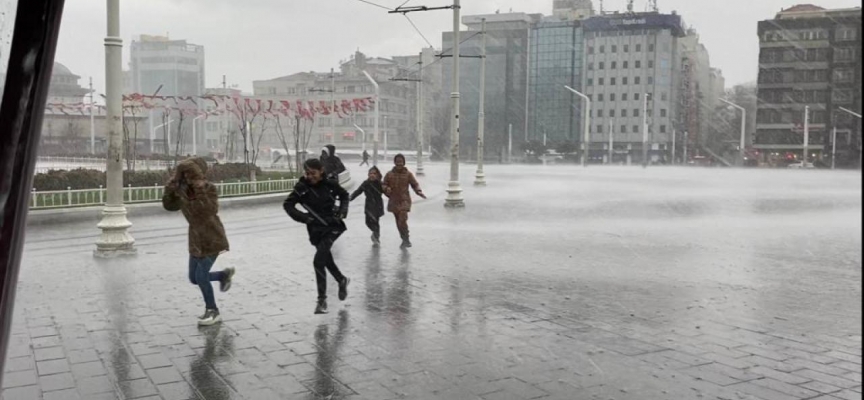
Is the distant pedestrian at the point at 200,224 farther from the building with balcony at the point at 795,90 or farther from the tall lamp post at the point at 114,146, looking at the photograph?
the building with balcony at the point at 795,90

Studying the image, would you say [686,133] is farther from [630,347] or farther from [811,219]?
[630,347]

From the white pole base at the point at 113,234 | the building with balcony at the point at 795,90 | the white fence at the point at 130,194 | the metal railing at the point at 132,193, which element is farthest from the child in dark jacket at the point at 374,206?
the building with balcony at the point at 795,90

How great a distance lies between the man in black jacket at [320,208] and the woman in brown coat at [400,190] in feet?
13.1

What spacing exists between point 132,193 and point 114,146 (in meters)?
9.11

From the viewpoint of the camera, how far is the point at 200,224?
230 inches

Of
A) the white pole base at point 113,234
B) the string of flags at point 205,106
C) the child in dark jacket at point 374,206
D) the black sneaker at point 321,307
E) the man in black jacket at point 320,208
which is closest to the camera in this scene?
the black sneaker at point 321,307

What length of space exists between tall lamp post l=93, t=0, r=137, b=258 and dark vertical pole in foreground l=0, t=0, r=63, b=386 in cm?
845

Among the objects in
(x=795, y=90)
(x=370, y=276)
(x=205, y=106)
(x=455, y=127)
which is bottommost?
(x=370, y=276)

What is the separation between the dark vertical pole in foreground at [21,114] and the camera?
1.70 m

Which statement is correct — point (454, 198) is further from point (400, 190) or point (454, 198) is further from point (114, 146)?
point (114, 146)

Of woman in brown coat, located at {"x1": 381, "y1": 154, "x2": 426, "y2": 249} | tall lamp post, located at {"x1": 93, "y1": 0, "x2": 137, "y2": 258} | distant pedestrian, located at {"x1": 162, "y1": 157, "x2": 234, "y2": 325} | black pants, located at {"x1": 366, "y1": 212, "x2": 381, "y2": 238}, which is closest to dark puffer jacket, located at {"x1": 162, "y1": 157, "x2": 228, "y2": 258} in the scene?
distant pedestrian, located at {"x1": 162, "y1": 157, "x2": 234, "y2": 325}

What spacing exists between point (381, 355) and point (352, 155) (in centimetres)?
5016

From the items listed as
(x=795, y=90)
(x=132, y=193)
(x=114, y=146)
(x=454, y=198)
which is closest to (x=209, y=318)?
Result: (x=114, y=146)

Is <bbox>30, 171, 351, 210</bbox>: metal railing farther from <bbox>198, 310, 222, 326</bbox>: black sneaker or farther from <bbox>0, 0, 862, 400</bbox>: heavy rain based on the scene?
<bbox>198, 310, 222, 326</bbox>: black sneaker
